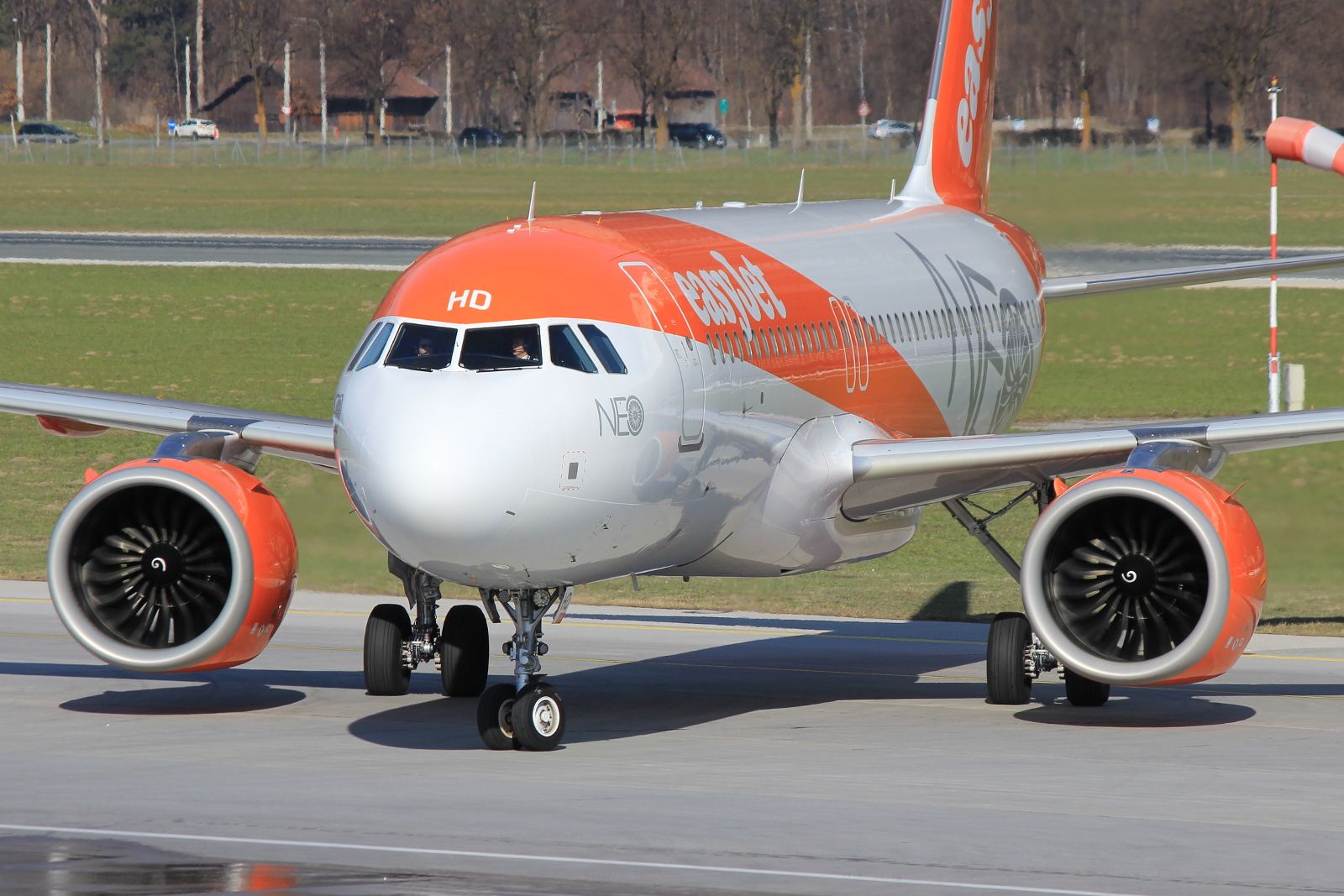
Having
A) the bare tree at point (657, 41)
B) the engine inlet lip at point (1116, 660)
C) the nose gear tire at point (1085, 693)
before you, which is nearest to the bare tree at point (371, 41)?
the bare tree at point (657, 41)

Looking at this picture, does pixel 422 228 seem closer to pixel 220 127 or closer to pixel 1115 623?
pixel 1115 623

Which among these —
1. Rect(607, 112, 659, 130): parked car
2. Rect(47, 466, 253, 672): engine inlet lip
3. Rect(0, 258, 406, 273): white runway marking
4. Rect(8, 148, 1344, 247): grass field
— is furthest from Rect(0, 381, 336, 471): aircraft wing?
Rect(607, 112, 659, 130): parked car

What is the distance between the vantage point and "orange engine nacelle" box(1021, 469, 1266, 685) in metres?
16.7

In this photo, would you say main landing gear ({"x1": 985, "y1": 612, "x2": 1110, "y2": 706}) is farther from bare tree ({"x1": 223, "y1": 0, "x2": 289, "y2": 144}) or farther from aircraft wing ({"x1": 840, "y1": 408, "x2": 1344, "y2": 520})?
bare tree ({"x1": 223, "y1": 0, "x2": 289, "y2": 144})

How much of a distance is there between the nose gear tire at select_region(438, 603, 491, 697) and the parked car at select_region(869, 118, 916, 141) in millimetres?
118935

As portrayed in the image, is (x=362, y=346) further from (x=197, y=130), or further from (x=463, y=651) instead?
(x=197, y=130)

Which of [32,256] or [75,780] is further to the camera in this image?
[32,256]

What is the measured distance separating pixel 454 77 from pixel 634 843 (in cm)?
18177

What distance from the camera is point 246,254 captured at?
229 feet

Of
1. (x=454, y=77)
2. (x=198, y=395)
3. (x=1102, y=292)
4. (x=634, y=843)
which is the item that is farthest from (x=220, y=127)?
(x=634, y=843)

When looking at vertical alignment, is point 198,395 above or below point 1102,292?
below

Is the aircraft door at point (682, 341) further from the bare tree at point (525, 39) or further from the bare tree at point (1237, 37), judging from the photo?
the bare tree at point (525, 39)

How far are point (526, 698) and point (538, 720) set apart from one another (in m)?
0.19

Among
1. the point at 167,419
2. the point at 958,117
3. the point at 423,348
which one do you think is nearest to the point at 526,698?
the point at 423,348
